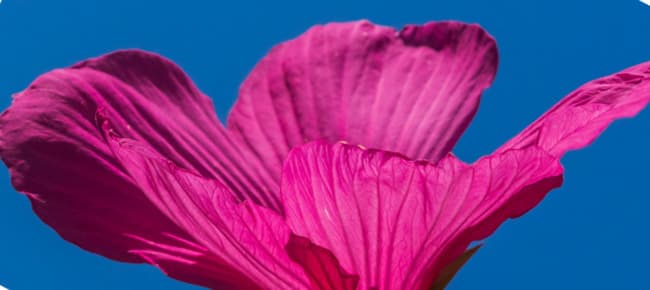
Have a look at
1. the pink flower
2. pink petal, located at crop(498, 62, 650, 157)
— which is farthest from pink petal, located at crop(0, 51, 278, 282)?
pink petal, located at crop(498, 62, 650, 157)

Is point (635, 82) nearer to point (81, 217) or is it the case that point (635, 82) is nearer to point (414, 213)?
point (414, 213)

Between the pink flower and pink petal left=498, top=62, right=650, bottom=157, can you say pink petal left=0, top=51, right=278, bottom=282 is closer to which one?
the pink flower

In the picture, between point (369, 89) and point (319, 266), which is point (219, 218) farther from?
point (369, 89)

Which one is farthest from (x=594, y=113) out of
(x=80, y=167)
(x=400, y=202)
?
(x=80, y=167)

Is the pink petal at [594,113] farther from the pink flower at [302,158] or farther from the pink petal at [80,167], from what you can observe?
the pink petal at [80,167]

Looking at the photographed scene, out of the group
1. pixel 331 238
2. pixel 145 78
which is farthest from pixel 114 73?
pixel 331 238
